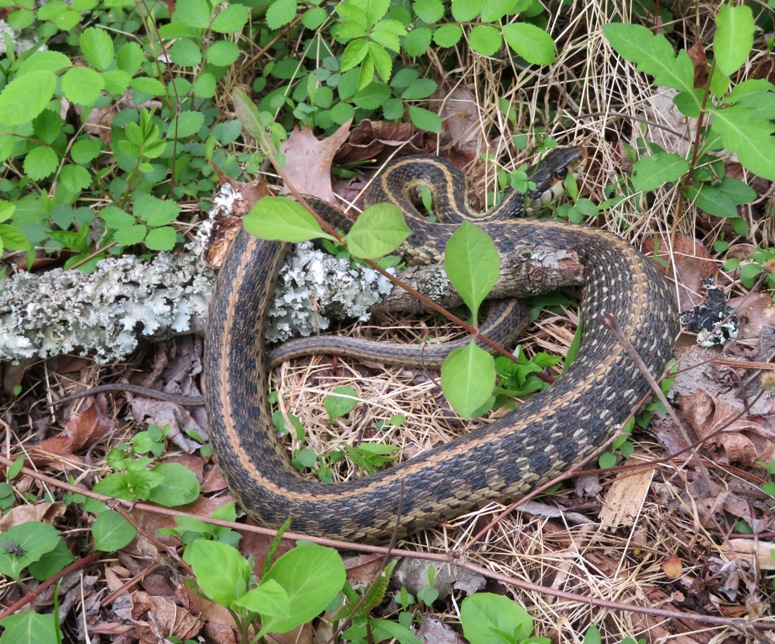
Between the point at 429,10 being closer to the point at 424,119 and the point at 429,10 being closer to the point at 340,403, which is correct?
the point at 424,119

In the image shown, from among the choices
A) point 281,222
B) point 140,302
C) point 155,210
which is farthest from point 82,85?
point 281,222

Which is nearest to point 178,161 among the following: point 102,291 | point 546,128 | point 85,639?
point 102,291

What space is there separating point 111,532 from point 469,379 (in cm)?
216

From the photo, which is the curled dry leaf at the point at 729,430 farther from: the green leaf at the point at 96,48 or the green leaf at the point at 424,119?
the green leaf at the point at 96,48

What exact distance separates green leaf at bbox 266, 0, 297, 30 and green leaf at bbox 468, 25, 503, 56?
122cm

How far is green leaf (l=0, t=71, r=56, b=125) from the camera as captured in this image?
12.0 feet

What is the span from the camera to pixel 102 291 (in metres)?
4.33

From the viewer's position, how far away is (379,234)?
8.96 feet

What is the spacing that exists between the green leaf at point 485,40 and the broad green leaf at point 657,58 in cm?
68

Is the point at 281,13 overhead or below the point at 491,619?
overhead

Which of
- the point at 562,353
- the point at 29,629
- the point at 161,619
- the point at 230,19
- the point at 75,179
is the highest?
the point at 230,19

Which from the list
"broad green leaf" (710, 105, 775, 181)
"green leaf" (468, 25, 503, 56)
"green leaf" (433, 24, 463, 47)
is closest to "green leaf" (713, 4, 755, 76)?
"broad green leaf" (710, 105, 775, 181)

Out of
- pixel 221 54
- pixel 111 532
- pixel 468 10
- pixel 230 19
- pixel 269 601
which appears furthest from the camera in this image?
pixel 221 54

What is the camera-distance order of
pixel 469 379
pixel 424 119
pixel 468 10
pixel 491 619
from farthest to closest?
pixel 424 119 < pixel 468 10 < pixel 491 619 < pixel 469 379
